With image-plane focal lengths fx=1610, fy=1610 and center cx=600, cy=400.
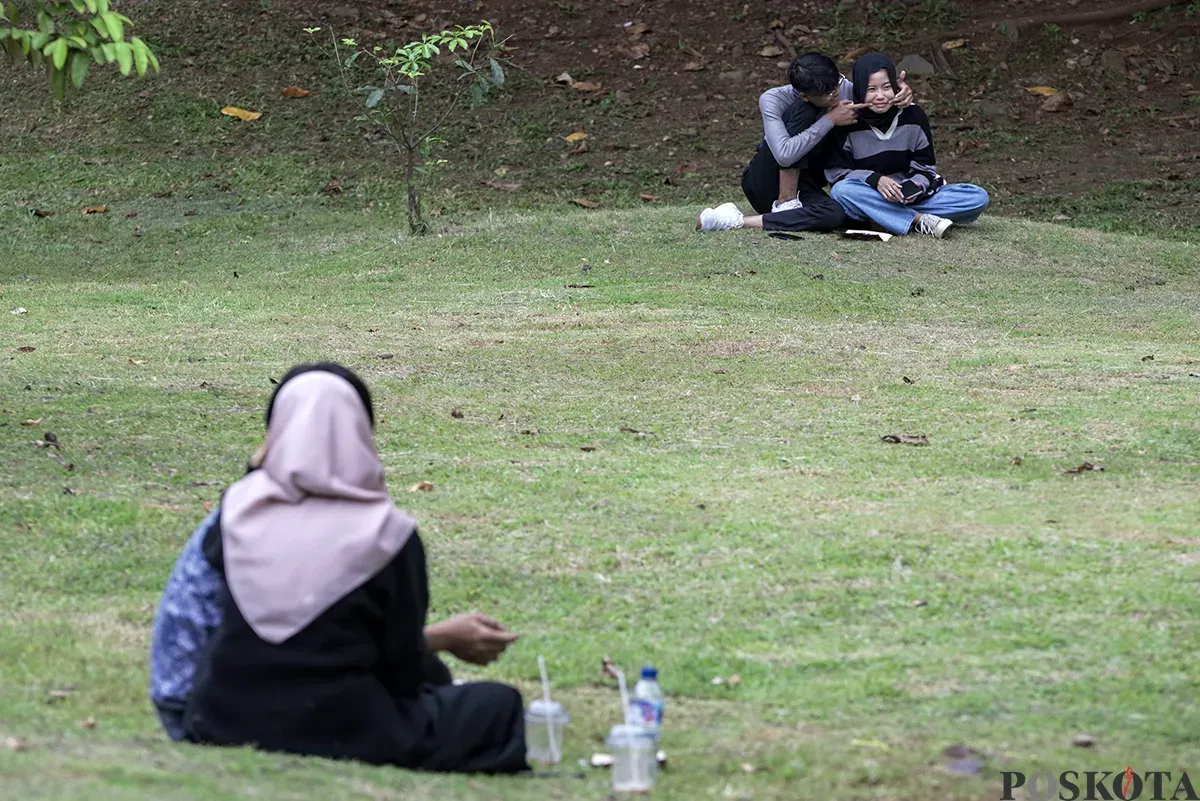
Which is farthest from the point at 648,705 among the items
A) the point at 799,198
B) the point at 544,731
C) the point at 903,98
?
the point at 799,198

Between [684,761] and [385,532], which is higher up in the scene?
[385,532]

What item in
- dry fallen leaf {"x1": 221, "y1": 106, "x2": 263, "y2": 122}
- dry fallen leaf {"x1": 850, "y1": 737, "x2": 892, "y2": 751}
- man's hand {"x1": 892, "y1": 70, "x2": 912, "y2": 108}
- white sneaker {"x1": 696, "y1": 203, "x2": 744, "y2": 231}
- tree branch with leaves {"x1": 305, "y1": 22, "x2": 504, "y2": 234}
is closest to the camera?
dry fallen leaf {"x1": 850, "y1": 737, "x2": 892, "y2": 751}

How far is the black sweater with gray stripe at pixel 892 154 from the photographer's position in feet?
41.5

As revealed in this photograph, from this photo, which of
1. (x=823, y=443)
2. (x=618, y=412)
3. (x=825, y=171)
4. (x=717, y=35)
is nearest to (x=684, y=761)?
(x=823, y=443)

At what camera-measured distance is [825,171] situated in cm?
1303

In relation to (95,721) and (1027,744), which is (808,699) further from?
(95,721)

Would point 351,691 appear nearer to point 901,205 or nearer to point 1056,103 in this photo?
point 901,205

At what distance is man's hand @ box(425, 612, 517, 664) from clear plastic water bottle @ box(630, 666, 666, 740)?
356 millimetres

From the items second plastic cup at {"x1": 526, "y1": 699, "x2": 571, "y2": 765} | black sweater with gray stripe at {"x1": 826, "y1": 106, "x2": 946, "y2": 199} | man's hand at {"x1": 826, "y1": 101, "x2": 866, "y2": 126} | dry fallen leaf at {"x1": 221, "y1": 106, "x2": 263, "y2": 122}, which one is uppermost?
dry fallen leaf at {"x1": 221, "y1": 106, "x2": 263, "y2": 122}

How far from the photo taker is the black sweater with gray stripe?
→ 12.7m

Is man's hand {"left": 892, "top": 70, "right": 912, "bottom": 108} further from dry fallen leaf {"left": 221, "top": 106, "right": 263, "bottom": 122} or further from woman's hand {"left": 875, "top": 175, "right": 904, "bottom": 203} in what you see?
dry fallen leaf {"left": 221, "top": 106, "right": 263, "bottom": 122}

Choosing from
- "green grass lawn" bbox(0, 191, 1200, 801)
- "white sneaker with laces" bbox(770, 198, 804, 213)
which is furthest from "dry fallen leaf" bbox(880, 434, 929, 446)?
"white sneaker with laces" bbox(770, 198, 804, 213)

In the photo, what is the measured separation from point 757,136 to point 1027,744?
14488 mm

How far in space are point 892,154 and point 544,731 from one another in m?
9.41
